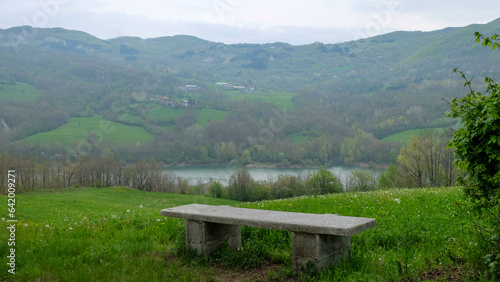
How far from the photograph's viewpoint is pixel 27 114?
15788cm

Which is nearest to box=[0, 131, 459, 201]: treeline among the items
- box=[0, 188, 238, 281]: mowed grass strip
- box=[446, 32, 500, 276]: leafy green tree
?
box=[0, 188, 238, 281]: mowed grass strip

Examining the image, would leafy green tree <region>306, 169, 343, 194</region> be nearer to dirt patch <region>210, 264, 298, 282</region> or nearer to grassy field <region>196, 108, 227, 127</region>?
dirt patch <region>210, 264, 298, 282</region>

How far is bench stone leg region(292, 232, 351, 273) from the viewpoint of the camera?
5371mm

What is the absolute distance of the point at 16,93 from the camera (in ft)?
614

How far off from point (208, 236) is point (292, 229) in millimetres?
1732

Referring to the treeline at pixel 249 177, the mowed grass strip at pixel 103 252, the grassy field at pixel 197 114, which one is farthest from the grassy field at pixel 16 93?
the mowed grass strip at pixel 103 252

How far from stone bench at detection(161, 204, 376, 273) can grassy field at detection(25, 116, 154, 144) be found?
13140 cm

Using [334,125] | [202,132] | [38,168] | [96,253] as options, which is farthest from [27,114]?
[96,253]

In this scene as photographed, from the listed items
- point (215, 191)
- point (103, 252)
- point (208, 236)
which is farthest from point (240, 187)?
point (103, 252)

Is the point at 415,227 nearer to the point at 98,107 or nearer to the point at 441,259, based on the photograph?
the point at 441,259

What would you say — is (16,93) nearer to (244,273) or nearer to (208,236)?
(208,236)

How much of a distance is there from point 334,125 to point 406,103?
99.8 feet

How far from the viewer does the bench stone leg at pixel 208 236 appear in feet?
21.4

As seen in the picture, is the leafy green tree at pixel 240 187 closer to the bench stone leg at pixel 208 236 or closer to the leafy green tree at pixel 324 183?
the leafy green tree at pixel 324 183
